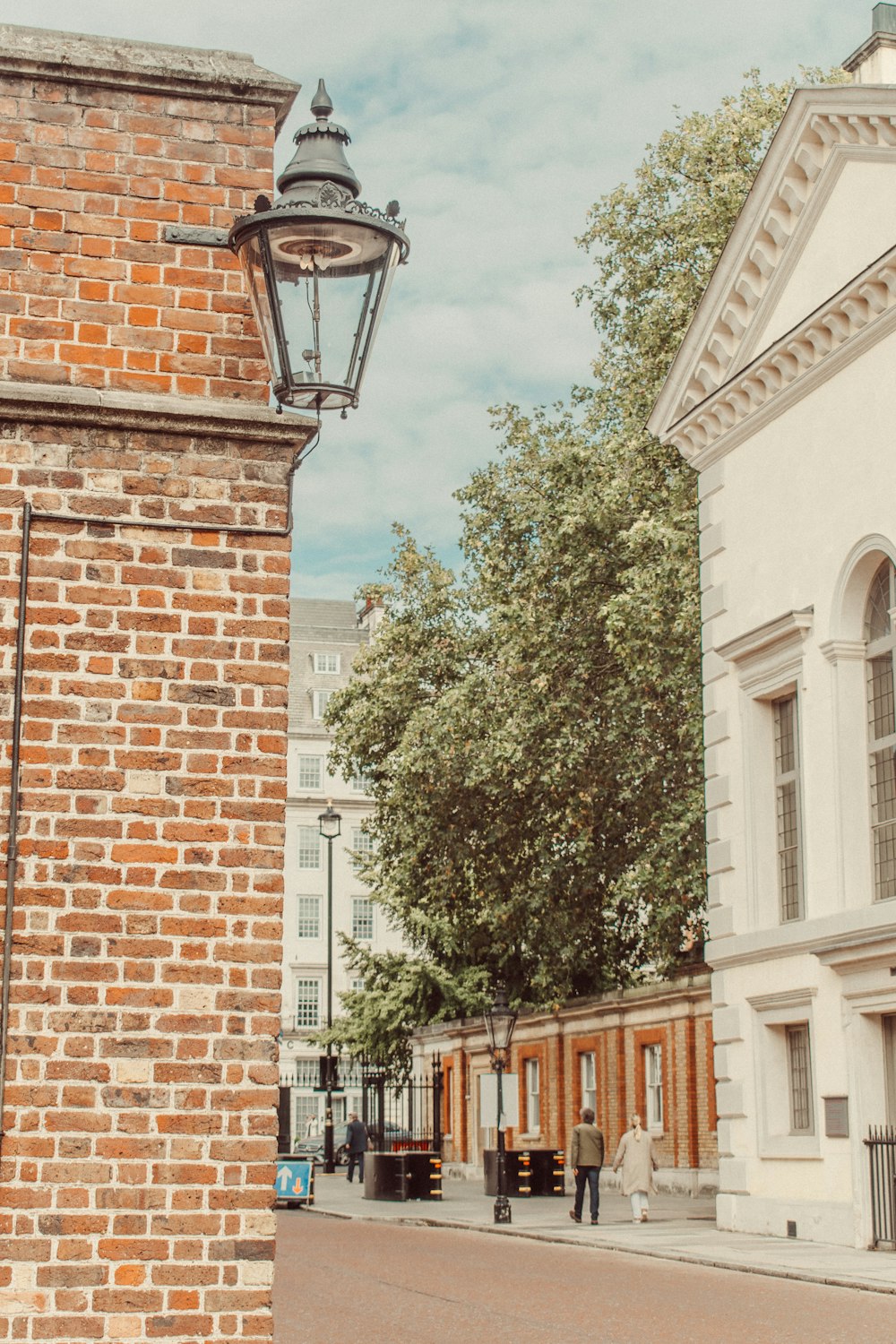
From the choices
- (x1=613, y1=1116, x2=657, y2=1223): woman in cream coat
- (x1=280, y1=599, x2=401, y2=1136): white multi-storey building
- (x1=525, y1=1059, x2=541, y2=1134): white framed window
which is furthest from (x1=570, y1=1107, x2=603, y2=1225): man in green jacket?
(x1=280, y1=599, x2=401, y2=1136): white multi-storey building

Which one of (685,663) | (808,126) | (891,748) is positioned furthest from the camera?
(685,663)

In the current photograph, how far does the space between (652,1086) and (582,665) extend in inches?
313

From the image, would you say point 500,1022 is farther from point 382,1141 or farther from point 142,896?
point 142,896

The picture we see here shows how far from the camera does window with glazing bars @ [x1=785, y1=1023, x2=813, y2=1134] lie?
870 inches

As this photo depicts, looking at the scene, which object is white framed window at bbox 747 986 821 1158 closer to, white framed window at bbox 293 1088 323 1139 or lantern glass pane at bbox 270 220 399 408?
lantern glass pane at bbox 270 220 399 408

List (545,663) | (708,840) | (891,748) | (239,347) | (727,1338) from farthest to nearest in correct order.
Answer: (545,663) < (708,840) < (891,748) < (727,1338) < (239,347)

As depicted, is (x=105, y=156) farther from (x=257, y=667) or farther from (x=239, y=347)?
(x=257, y=667)

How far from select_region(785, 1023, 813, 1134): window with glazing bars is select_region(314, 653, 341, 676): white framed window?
219ft

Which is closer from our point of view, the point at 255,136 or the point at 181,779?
the point at 181,779

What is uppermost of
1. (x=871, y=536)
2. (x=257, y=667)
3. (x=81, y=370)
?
(x=871, y=536)

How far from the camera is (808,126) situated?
74.1 feet

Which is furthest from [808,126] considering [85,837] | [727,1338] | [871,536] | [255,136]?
[85,837]

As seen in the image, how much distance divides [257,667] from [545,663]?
26.0 metres

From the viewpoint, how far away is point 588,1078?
37156mm
